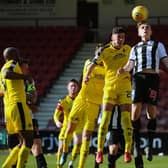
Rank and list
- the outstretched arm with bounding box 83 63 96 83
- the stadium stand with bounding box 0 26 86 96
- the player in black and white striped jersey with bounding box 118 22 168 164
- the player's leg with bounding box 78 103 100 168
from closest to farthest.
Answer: the player in black and white striped jersey with bounding box 118 22 168 164
the outstretched arm with bounding box 83 63 96 83
the player's leg with bounding box 78 103 100 168
the stadium stand with bounding box 0 26 86 96

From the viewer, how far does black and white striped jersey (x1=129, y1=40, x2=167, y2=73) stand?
10.6 m

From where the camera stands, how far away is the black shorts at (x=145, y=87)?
10672 millimetres

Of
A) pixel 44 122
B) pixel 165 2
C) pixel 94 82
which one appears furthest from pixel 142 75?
pixel 165 2

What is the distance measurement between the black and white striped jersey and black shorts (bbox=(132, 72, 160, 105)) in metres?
0.11

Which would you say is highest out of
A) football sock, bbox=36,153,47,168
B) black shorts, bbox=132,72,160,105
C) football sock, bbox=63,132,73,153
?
black shorts, bbox=132,72,160,105

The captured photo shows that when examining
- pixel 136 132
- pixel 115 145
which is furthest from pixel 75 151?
pixel 136 132

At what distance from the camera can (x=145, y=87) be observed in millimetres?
10680

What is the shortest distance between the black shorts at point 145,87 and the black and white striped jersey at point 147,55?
0.37 feet

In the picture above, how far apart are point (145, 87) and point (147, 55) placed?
1.57 ft

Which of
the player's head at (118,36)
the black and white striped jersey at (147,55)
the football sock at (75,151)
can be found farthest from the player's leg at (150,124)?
the football sock at (75,151)

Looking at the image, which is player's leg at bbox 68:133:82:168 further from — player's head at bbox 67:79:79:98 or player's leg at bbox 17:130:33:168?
player's leg at bbox 17:130:33:168

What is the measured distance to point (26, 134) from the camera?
1013 centimetres

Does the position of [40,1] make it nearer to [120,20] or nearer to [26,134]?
[120,20]

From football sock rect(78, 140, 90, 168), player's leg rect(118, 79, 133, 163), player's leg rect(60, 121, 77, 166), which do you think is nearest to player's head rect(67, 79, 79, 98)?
player's leg rect(60, 121, 77, 166)
